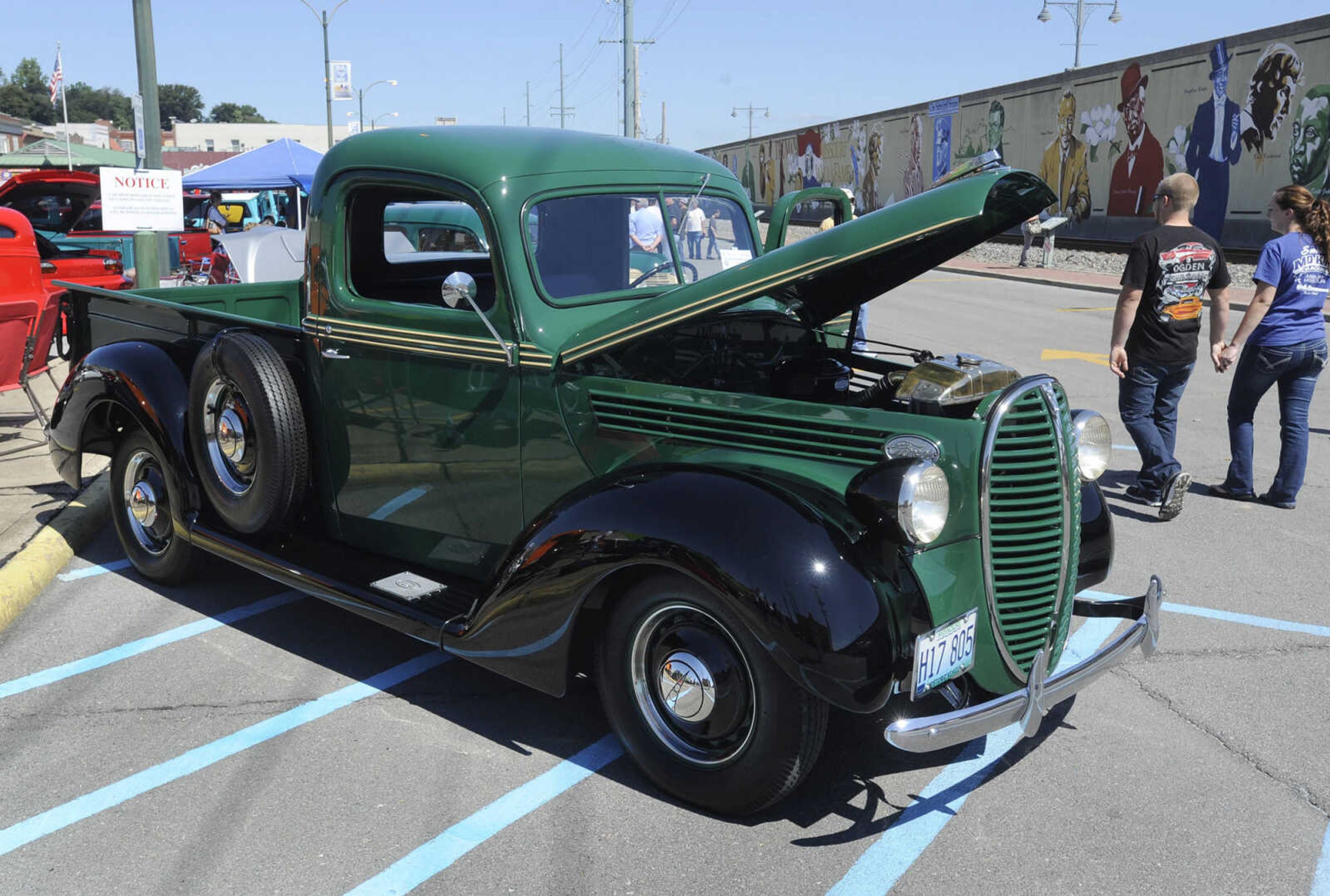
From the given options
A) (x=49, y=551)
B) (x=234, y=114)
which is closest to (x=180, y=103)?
(x=234, y=114)

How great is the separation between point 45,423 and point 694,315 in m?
4.38

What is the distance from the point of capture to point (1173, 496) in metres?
→ 5.55

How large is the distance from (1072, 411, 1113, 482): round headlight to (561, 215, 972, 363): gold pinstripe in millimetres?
967

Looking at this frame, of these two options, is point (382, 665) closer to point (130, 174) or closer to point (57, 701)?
point (57, 701)

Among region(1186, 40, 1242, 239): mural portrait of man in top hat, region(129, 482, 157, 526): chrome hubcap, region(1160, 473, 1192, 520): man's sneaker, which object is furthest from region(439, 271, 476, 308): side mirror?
region(1186, 40, 1242, 239): mural portrait of man in top hat

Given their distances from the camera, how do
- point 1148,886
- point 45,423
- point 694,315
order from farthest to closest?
1. point 45,423
2. point 694,315
3. point 1148,886

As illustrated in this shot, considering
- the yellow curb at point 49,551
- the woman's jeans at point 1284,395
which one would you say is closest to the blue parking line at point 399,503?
the yellow curb at point 49,551

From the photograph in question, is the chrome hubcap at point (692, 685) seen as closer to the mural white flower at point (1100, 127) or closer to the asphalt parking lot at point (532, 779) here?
the asphalt parking lot at point (532, 779)

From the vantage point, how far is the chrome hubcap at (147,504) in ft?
16.0

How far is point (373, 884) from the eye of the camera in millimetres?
2789

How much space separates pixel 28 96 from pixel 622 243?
136623 millimetres

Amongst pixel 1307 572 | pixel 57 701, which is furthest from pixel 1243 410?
pixel 57 701

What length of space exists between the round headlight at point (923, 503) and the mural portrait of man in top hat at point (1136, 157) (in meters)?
26.1

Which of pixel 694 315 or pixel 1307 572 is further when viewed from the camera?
pixel 1307 572
